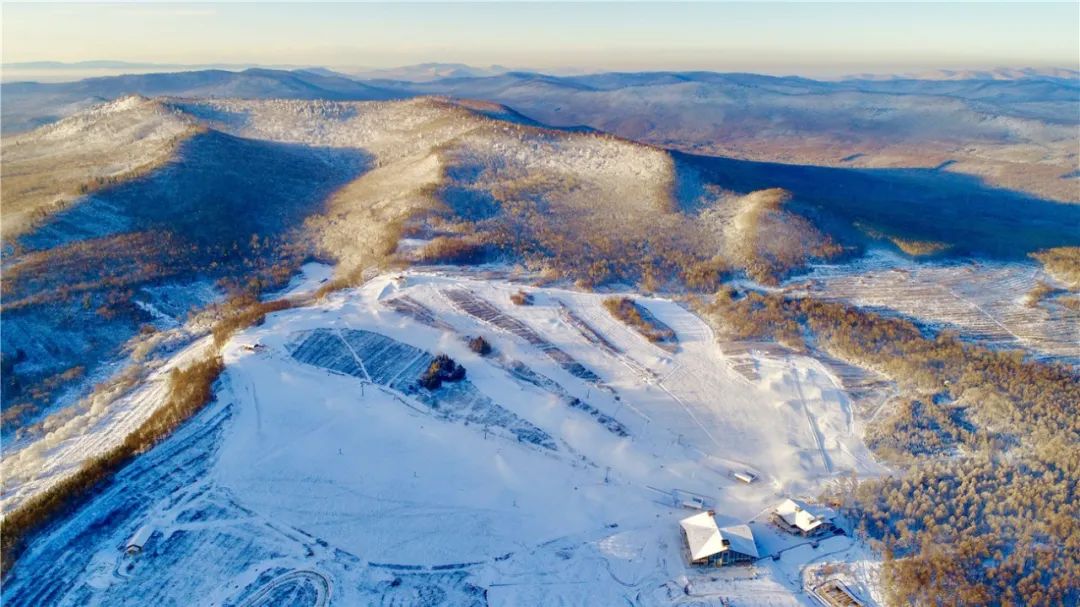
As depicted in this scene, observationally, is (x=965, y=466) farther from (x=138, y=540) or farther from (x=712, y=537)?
(x=138, y=540)

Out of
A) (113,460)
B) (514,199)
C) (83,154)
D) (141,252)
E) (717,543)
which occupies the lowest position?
(717,543)

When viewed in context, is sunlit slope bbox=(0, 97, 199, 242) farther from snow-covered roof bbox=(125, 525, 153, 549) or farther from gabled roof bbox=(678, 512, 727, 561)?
gabled roof bbox=(678, 512, 727, 561)

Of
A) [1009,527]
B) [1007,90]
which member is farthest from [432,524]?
[1007,90]

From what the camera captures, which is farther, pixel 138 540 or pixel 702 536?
pixel 702 536

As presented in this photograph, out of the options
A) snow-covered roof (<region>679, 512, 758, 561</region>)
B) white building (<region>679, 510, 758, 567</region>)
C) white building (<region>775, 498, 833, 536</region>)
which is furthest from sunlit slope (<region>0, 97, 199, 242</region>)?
white building (<region>775, 498, 833, 536</region>)

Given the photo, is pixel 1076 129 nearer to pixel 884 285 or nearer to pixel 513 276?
pixel 884 285

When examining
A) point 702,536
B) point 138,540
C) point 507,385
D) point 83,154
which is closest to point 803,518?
point 702,536
